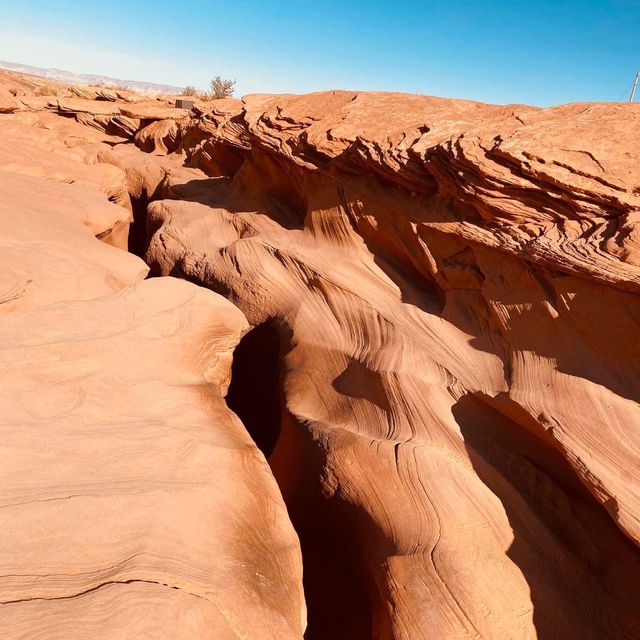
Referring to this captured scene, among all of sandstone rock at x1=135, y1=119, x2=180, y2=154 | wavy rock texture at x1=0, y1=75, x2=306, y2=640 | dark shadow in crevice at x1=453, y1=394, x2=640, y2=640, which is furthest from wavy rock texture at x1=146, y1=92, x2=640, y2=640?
sandstone rock at x1=135, y1=119, x2=180, y2=154

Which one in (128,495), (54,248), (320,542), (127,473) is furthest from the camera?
(54,248)

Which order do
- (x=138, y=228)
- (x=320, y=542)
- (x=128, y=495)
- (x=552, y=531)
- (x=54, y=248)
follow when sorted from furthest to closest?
1. (x=138, y=228)
2. (x=54, y=248)
3. (x=320, y=542)
4. (x=552, y=531)
5. (x=128, y=495)

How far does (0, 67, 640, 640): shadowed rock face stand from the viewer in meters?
2.33

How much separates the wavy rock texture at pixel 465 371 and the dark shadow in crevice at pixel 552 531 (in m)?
0.01

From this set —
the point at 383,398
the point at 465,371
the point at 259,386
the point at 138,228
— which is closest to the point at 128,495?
the point at 383,398

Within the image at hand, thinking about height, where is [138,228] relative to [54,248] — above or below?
below

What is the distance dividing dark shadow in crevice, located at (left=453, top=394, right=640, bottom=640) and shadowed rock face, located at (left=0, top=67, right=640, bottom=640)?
0.05 feet

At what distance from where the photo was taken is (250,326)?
4930 mm

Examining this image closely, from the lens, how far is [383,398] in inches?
139

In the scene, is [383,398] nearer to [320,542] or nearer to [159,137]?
[320,542]

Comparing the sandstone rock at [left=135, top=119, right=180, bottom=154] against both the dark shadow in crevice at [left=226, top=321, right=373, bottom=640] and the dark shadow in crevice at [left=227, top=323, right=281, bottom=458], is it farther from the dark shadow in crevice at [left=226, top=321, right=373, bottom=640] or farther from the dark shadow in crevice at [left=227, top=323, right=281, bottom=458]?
the dark shadow in crevice at [left=226, top=321, right=373, bottom=640]

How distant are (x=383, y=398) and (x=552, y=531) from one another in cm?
136

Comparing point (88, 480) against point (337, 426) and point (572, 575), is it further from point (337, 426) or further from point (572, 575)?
point (572, 575)

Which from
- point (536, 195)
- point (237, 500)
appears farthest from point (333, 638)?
point (536, 195)
